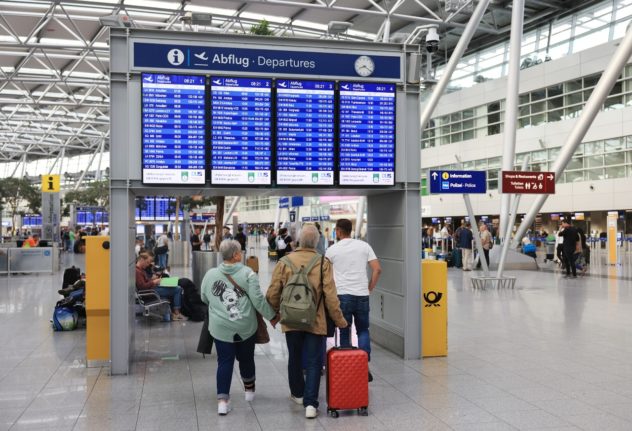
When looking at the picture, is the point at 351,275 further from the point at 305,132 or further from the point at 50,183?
the point at 50,183

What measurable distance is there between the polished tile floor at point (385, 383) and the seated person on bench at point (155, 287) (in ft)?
1.88

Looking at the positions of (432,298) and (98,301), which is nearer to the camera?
(98,301)

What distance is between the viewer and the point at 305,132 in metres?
7.34

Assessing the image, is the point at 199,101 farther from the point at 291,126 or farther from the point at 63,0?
the point at 63,0

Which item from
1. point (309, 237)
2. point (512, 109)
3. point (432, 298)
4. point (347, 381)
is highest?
point (512, 109)

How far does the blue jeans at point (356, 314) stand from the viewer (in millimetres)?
6137

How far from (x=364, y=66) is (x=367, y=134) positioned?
85 centimetres

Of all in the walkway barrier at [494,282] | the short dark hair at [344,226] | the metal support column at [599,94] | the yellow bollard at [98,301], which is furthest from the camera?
the metal support column at [599,94]

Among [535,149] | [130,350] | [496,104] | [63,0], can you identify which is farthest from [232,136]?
[496,104]

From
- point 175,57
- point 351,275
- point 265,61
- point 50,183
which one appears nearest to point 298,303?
point 351,275

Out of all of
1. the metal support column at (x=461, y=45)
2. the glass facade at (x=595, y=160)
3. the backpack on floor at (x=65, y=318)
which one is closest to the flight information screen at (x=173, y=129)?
the backpack on floor at (x=65, y=318)

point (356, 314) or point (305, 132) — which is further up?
point (305, 132)

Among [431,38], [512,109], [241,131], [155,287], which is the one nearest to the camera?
[241,131]

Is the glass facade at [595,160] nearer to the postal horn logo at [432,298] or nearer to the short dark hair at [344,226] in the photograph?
the postal horn logo at [432,298]
